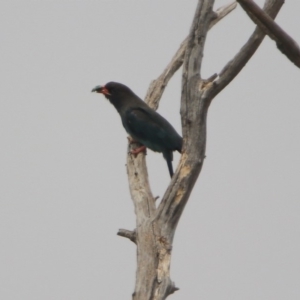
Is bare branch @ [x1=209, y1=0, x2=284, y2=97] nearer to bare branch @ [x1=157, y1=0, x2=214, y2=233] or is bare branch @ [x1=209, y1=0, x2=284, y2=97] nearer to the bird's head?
bare branch @ [x1=157, y1=0, x2=214, y2=233]

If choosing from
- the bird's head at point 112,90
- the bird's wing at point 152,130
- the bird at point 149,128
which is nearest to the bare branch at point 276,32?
the bird at point 149,128

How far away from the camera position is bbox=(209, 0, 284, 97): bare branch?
6.50m

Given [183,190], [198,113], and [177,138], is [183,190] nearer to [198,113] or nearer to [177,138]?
[198,113]

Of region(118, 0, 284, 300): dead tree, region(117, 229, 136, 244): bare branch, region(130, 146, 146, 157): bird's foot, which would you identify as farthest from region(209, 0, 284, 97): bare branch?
region(130, 146, 146, 157): bird's foot

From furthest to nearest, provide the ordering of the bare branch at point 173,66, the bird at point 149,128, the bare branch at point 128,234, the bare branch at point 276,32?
1. the bird at point 149,128
2. the bare branch at point 173,66
3. the bare branch at point 128,234
4. the bare branch at point 276,32

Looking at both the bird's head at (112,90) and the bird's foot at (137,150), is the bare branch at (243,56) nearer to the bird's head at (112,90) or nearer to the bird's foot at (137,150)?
the bird's foot at (137,150)

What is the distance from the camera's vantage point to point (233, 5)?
9172mm

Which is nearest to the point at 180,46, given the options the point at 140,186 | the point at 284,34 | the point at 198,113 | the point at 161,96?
the point at 161,96

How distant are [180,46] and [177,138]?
3.12 ft

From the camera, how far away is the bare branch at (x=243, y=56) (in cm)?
650

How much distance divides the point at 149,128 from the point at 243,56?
9.95ft

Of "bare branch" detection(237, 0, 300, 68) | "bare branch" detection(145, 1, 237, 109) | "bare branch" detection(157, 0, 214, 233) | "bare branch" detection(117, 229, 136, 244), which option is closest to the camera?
"bare branch" detection(237, 0, 300, 68)

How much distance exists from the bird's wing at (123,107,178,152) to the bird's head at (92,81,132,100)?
0.46 meters

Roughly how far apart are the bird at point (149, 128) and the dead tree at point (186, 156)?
2095 millimetres
